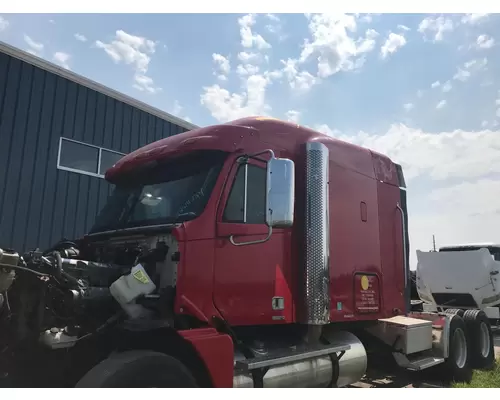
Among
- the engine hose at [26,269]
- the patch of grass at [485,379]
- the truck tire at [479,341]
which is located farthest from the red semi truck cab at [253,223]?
the truck tire at [479,341]

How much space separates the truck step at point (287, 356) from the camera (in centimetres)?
406

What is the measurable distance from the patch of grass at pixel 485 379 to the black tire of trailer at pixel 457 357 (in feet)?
0.47

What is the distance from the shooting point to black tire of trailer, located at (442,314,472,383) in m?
7.03

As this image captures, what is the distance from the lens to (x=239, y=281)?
4.21m

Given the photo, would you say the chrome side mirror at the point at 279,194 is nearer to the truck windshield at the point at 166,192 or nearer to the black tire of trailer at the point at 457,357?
the truck windshield at the point at 166,192

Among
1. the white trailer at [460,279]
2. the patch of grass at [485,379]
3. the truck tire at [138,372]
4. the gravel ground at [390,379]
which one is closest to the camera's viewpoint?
the truck tire at [138,372]

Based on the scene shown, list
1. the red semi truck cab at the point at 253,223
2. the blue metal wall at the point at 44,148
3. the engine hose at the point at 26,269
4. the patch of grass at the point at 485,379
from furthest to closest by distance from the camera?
the blue metal wall at the point at 44,148 → the patch of grass at the point at 485,379 → the red semi truck cab at the point at 253,223 → the engine hose at the point at 26,269

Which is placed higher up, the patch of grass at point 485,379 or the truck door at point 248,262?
the truck door at point 248,262

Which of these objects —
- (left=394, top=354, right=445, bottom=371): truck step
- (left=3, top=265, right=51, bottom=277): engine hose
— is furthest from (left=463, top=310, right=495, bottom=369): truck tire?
(left=3, top=265, right=51, bottom=277): engine hose

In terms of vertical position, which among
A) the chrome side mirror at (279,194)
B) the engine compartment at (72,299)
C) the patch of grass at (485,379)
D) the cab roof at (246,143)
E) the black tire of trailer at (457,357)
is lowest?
the patch of grass at (485,379)

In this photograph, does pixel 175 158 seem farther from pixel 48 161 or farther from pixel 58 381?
pixel 48 161

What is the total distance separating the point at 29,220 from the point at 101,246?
168 inches

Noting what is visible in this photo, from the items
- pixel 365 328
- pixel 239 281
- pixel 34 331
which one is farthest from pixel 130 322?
pixel 365 328

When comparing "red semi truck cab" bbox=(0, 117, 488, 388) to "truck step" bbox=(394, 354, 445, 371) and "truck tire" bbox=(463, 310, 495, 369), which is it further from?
"truck tire" bbox=(463, 310, 495, 369)
